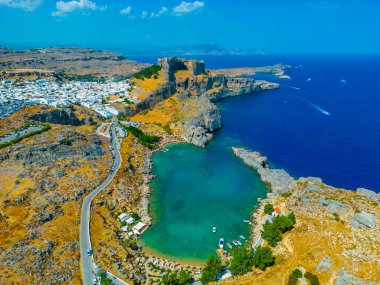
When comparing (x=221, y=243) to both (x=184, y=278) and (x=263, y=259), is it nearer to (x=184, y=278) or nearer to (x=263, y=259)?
(x=263, y=259)

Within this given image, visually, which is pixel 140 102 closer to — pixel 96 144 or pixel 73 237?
pixel 96 144

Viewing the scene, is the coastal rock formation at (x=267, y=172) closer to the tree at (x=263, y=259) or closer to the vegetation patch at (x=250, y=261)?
the tree at (x=263, y=259)

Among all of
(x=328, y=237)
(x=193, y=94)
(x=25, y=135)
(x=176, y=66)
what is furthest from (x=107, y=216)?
(x=176, y=66)

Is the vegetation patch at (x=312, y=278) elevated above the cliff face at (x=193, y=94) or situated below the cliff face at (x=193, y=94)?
below

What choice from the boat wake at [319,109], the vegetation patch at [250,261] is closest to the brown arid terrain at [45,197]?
the vegetation patch at [250,261]

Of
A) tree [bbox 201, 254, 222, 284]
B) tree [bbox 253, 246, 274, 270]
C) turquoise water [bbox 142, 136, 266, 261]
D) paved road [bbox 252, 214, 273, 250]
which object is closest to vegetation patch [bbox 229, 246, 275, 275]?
tree [bbox 253, 246, 274, 270]

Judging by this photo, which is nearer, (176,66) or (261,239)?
(261,239)

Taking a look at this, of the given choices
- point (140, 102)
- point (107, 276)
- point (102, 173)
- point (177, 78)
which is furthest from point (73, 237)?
point (177, 78)
